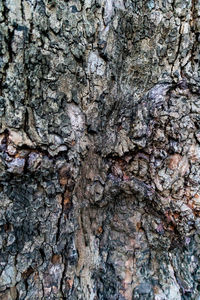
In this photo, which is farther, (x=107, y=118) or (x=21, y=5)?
(x=107, y=118)

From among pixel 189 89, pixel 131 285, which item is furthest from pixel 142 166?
pixel 131 285

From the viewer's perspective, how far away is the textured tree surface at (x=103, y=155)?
0.82 meters

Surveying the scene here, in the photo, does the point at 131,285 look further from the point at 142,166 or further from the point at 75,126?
the point at 75,126

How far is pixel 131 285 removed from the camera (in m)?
0.94

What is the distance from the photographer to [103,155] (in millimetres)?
951

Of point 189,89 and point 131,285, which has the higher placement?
point 189,89

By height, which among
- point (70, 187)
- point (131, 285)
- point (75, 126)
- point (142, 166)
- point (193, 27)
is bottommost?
point (131, 285)

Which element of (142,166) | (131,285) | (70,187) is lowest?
(131,285)

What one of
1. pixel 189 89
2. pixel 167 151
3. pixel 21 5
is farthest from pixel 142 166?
pixel 21 5

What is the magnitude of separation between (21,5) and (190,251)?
3.51ft

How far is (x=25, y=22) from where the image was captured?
770mm

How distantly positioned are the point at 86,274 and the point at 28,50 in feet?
2.89

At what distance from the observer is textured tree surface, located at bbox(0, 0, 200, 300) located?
82cm

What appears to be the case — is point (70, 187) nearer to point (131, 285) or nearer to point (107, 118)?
point (107, 118)
